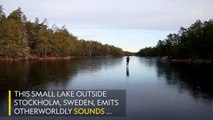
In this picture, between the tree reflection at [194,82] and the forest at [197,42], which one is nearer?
the tree reflection at [194,82]

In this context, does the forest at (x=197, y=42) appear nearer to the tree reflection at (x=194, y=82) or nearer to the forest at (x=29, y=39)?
the tree reflection at (x=194, y=82)

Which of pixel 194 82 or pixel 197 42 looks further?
pixel 197 42

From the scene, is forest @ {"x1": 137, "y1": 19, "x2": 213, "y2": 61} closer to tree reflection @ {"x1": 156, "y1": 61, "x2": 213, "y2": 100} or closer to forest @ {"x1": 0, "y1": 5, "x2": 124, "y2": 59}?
tree reflection @ {"x1": 156, "y1": 61, "x2": 213, "y2": 100}

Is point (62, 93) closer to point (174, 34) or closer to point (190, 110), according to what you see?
point (190, 110)

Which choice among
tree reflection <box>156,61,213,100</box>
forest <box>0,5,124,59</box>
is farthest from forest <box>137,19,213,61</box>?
forest <box>0,5,124,59</box>

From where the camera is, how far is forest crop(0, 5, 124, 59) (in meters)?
90.8

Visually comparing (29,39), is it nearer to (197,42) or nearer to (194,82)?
(197,42)

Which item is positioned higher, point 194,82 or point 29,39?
point 29,39

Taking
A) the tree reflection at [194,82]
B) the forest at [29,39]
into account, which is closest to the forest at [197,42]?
the tree reflection at [194,82]

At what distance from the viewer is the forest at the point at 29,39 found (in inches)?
3574

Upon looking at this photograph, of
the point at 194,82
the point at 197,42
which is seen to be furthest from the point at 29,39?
the point at 194,82

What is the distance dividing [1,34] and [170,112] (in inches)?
3239

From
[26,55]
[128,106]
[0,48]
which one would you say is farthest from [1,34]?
[128,106]

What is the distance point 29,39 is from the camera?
123500 millimetres
